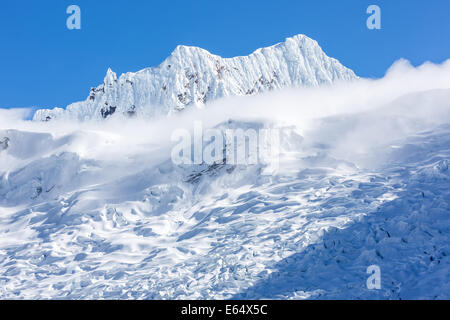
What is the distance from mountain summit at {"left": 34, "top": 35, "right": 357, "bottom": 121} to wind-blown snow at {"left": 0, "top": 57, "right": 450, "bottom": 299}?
74129mm

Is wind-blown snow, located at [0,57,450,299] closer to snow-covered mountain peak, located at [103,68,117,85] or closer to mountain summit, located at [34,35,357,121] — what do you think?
mountain summit, located at [34,35,357,121]

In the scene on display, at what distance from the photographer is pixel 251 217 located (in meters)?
27.6

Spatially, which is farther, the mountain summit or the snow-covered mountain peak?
the snow-covered mountain peak

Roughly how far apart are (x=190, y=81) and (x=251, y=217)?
105m

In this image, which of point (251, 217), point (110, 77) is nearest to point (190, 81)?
point (110, 77)

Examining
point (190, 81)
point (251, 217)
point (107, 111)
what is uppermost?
point (190, 81)

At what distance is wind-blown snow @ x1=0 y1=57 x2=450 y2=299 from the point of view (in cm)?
1945

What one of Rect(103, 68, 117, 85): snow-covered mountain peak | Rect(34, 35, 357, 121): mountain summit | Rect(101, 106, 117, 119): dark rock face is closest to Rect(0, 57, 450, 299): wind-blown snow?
Rect(34, 35, 357, 121): mountain summit

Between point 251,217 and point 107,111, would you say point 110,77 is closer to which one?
point 107,111

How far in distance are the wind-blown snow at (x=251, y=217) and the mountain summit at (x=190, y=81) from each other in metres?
74.1

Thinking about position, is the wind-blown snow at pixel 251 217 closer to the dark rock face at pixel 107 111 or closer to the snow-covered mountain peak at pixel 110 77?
the dark rock face at pixel 107 111

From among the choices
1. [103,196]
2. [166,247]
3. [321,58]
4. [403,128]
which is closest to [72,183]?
[103,196]

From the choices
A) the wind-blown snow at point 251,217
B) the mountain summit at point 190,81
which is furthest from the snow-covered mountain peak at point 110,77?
the wind-blown snow at point 251,217
